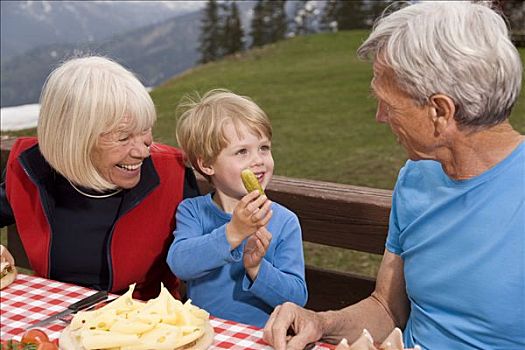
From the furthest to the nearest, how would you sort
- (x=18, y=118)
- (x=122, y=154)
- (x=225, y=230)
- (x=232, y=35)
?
(x=232, y=35) → (x=18, y=118) → (x=122, y=154) → (x=225, y=230)

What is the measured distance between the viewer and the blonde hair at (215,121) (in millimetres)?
2355

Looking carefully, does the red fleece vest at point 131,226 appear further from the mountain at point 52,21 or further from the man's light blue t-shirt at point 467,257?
the mountain at point 52,21

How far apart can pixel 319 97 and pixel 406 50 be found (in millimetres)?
16180

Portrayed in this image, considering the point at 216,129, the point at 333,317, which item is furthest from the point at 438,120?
the point at 216,129

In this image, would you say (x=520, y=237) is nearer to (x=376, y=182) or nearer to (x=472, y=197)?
(x=472, y=197)

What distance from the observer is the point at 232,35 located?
35031 millimetres

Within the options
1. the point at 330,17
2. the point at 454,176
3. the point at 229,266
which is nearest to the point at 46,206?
the point at 229,266

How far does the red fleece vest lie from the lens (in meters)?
2.62

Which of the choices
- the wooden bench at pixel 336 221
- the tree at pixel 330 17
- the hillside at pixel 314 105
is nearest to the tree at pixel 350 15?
the tree at pixel 330 17

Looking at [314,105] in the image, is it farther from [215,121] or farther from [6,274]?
[6,274]

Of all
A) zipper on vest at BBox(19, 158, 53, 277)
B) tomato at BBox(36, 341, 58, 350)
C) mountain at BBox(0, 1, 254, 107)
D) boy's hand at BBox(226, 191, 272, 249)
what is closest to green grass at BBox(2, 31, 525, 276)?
boy's hand at BBox(226, 191, 272, 249)

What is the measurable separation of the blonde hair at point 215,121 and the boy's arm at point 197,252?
228 millimetres

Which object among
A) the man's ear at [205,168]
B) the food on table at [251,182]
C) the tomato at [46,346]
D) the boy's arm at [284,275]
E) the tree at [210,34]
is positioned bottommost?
the tree at [210,34]

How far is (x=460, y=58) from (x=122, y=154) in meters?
1.20
